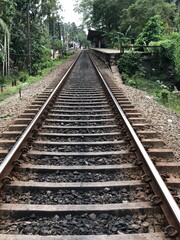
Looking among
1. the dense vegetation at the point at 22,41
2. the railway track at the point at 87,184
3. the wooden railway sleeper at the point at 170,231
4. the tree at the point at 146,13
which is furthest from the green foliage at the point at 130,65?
the tree at the point at 146,13

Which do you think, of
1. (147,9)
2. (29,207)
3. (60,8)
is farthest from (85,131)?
(60,8)

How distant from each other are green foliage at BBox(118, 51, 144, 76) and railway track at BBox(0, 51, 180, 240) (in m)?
9.63

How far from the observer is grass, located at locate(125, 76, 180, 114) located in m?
9.98

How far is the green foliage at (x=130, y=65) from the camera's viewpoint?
14.9 m

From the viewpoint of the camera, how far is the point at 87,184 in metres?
3.28

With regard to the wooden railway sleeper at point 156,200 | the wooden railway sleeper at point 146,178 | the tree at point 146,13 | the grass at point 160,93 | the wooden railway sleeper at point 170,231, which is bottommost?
the wooden railway sleeper at point 170,231

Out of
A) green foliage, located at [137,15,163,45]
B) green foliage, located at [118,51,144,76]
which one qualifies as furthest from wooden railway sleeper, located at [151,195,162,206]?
green foliage, located at [137,15,163,45]

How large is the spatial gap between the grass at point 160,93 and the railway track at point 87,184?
15.3ft

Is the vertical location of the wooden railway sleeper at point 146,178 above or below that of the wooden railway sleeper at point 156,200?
above

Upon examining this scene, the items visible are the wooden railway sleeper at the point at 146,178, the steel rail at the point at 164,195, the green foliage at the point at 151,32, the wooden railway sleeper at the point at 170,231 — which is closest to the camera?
the wooden railway sleeper at the point at 170,231

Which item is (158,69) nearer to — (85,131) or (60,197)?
(85,131)

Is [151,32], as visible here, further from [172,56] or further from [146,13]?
[146,13]

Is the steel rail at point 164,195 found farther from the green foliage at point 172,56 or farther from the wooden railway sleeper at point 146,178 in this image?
the green foliage at point 172,56

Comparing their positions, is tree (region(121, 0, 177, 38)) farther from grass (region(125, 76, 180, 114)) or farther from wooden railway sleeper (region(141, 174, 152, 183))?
wooden railway sleeper (region(141, 174, 152, 183))
